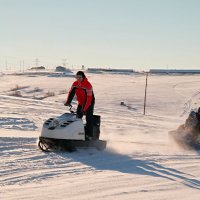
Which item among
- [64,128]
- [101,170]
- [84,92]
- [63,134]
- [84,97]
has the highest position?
[84,92]

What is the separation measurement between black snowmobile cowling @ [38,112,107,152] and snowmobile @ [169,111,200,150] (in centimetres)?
256

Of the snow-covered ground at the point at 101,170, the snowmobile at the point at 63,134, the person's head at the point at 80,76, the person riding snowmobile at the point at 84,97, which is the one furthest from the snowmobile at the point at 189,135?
the person's head at the point at 80,76

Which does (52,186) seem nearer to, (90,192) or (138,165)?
(90,192)

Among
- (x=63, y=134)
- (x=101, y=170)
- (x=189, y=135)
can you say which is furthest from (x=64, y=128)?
(x=189, y=135)

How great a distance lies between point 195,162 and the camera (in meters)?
9.66

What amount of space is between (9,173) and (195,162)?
395 cm

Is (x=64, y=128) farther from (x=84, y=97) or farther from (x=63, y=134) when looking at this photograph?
(x=84, y=97)

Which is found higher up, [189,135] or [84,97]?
[84,97]

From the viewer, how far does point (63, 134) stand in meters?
9.91

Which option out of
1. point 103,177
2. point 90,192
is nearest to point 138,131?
point 103,177

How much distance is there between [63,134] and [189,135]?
3.48 metres

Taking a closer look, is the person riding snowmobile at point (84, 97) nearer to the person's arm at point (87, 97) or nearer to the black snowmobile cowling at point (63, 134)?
the person's arm at point (87, 97)

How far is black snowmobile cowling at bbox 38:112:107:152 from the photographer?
32.5 ft

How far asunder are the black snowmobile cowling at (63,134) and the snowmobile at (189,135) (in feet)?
8.40
